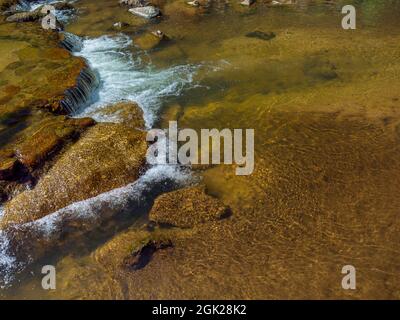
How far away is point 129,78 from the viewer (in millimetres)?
17250

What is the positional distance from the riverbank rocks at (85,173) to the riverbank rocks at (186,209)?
1.42 metres

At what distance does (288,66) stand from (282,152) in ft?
19.3

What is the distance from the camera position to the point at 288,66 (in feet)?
55.9

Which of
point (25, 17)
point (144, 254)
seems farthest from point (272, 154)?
point (25, 17)

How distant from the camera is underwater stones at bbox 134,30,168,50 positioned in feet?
64.5

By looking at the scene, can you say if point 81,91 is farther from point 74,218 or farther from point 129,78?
Answer: point 74,218

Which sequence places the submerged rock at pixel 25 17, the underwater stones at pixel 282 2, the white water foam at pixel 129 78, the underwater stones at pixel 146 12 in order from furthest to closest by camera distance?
the underwater stones at pixel 282 2 → the underwater stones at pixel 146 12 → the submerged rock at pixel 25 17 → the white water foam at pixel 129 78

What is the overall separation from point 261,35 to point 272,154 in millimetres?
9344

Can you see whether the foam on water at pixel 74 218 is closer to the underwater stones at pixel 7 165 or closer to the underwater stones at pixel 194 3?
the underwater stones at pixel 7 165

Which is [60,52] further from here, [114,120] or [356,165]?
[356,165]

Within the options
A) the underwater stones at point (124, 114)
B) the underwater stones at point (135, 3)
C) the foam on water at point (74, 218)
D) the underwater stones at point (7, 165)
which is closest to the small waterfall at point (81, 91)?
the underwater stones at point (124, 114)

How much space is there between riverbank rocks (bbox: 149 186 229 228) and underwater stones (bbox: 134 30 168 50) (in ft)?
34.5

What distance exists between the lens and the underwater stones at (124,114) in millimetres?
13949

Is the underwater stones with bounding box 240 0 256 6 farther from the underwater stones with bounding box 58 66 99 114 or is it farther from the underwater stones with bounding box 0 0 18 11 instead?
the underwater stones with bounding box 0 0 18 11
